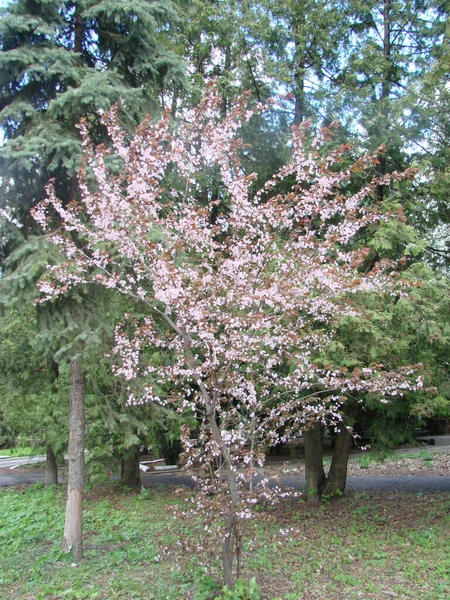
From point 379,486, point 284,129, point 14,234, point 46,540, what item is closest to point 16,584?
point 46,540

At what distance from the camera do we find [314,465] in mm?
9797

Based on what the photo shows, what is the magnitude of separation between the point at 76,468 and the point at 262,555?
243 centimetres

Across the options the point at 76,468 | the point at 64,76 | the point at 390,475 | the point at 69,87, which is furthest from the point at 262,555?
the point at 390,475

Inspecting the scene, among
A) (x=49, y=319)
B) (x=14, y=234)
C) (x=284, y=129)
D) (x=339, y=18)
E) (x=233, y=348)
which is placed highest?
(x=339, y=18)

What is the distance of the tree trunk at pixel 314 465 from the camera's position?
31.6ft

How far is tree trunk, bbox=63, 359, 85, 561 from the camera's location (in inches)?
247

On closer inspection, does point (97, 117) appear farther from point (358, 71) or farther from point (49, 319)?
point (358, 71)

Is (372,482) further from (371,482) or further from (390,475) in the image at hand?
(390,475)

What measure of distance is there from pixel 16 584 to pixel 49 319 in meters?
2.82

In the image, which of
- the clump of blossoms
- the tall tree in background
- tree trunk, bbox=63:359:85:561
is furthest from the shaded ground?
the tall tree in background

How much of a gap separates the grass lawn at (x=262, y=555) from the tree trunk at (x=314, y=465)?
36cm

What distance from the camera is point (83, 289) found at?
6168 mm

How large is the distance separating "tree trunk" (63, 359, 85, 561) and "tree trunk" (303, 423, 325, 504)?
4.46m

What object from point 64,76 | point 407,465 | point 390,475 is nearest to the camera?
point 64,76
